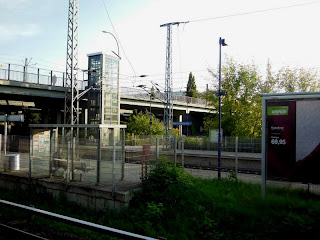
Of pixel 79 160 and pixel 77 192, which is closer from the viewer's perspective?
pixel 77 192

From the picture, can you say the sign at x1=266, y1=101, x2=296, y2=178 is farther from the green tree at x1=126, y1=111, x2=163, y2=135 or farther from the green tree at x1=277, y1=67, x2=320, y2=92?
the green tree at x1=126, y1=111, x2=163, y2=135

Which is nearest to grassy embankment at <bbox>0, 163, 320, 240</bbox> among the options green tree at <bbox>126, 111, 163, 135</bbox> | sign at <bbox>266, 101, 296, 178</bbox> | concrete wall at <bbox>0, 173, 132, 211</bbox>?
concrete wall at <bbox>0, 173, 132, 211</bbox>

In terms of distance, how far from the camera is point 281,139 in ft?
31.1

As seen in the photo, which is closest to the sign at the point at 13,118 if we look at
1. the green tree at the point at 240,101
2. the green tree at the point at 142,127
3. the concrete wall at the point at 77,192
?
the concrete wall at the point at 77,192

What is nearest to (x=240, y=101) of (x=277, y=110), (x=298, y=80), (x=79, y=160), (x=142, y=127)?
(x=298, y=80)

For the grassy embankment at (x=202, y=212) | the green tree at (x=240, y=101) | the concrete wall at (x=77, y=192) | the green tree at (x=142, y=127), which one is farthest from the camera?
the green tree at (x=142, y=127)

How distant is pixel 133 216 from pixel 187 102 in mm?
51487

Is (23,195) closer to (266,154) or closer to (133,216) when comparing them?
(133,216)

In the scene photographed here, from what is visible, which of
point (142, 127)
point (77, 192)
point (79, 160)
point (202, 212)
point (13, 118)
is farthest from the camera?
point (142, 127)

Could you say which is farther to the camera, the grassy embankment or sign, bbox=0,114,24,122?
sign, bbox=0,114,24,122

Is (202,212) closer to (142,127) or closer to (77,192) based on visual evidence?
(77,192)

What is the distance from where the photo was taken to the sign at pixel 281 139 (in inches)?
367

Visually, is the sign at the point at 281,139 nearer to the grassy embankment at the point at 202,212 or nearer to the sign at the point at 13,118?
the grassy embankment at the point at 202,212

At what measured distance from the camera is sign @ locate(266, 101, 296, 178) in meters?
9.32
